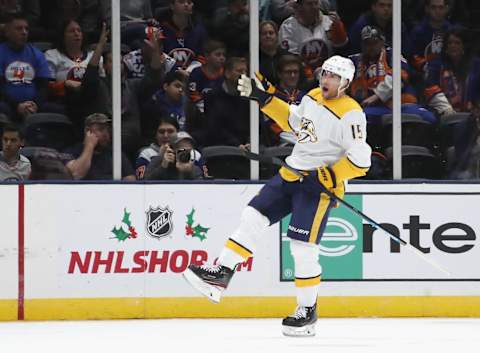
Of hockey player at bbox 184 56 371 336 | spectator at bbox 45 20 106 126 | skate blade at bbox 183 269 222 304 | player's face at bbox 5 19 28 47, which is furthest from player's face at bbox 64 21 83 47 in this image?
skate blade at bbox 183 269 222 304

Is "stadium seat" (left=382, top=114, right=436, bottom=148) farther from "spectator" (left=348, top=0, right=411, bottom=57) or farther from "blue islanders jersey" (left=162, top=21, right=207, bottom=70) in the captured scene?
"blue islanders jersey" (left=162, top=21, right=207, bottom=70)

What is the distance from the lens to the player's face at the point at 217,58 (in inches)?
262

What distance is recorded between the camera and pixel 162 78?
6.62 meters

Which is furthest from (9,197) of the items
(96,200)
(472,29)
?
(472,29)

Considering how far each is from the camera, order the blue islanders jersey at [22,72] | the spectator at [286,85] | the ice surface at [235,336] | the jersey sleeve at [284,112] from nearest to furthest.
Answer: the ice surface at [235,336] < the jersey sleeve at [284,112] < the blue islanders jersey at [22,72] < the spectator at [286,85]

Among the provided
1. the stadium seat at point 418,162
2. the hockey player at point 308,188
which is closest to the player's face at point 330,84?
the hockey player at point 308,188

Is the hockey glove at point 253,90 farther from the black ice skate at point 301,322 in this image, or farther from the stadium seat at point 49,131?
the stadium seat at point 49,131

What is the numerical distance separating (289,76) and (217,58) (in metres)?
0.42

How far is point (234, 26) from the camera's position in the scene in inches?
262

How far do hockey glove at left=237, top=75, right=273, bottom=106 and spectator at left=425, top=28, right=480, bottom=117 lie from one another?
1396mm

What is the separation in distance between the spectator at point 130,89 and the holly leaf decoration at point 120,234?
0.42 metres

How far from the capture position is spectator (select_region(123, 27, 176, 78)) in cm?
659

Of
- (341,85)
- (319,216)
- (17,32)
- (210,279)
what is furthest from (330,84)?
(17,32)

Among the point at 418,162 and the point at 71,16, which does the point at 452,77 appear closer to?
the point at 418,162
